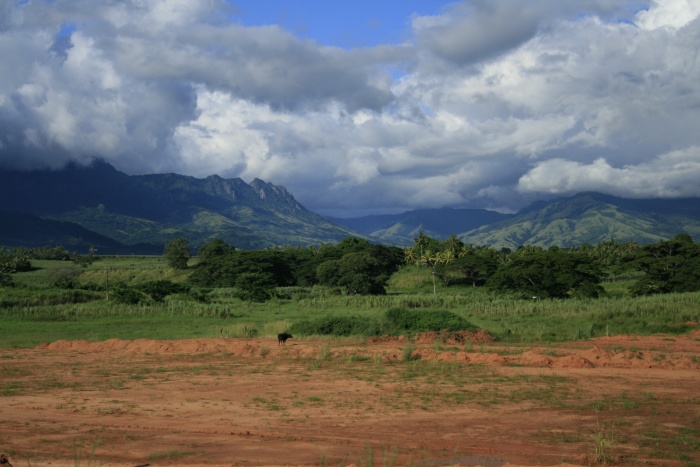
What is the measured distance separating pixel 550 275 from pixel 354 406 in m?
39.5

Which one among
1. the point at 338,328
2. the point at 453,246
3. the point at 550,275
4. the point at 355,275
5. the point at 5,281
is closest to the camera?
the point at 338,328

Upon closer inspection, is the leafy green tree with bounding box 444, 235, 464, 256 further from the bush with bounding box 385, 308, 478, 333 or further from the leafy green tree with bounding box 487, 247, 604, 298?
the bush with bounding box 385, 308, 478, 333

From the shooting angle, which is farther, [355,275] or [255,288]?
[355,275]

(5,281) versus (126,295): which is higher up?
(5,281)

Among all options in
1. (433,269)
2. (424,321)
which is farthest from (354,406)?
(433,269)

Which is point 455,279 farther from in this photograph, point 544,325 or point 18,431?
point 18,431

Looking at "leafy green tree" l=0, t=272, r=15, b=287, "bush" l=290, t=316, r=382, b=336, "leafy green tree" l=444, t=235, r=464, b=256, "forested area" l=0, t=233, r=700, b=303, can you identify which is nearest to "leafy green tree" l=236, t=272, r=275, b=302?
"forested area" l=0, t=233, r=700, b=303

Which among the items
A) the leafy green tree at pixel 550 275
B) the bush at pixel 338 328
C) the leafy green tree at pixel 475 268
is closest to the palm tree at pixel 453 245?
the leafy green tree at pixel 475 268

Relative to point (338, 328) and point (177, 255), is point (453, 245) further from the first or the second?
point (338, 328)

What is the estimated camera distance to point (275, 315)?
41.9 meters

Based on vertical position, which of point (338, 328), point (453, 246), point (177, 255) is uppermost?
point (453, 246)

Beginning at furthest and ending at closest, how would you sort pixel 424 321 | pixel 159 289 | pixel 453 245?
1. pixel 453 245
2. pixel 159 289
3. pixel 424 321

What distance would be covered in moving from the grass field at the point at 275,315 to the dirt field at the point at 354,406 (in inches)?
240

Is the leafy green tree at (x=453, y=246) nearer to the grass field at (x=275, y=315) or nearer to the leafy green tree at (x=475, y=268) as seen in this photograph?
the leafy green tree at (x=475, y=268)
